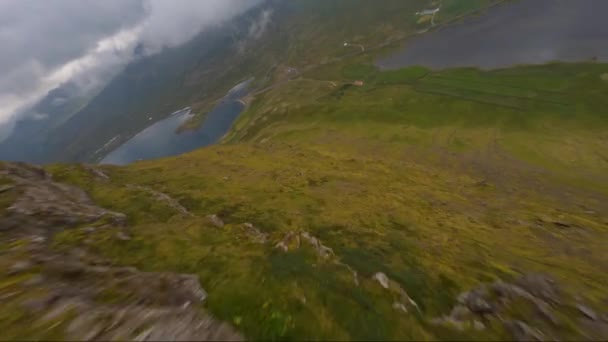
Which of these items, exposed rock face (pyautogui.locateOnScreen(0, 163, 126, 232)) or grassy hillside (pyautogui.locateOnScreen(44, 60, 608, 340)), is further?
exposed rock face (pyautogui.locateOnScreen(0, 163, 126, 232))

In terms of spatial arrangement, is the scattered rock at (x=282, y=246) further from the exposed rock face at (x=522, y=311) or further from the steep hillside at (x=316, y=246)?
the exposed rock face at (x=522, y=311)

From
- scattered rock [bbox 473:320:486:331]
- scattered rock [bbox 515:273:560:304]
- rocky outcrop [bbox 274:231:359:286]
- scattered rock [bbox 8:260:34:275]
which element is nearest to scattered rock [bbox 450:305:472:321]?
scattered rock [bbox 473:320:486:331]

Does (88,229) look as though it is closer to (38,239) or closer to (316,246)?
(38,239)

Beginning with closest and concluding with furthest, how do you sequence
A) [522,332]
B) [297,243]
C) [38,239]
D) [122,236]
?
[522,332] → [297,243] → [122,236] → [38,239]

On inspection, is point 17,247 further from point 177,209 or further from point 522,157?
point 522,157

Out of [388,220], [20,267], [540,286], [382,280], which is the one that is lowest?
[540,286]

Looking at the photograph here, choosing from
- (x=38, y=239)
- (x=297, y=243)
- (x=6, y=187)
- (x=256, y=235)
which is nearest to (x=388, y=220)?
(x=256, y=235)

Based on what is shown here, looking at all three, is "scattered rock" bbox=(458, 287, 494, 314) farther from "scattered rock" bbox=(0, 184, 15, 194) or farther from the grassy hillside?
"scattered rock" bbox=(0, 184, 15, 194)

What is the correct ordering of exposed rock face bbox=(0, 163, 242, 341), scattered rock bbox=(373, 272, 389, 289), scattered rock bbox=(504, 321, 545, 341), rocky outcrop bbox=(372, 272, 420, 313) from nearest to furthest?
exposed rock face bbox=(0, 163, 242, 341) → scattered rock bbox=(504, 321, 545, 341) → rocky outcrop bbox=(372, 272, 420, 313) → scattered rock bbox=(373, 272, 389, 289)
